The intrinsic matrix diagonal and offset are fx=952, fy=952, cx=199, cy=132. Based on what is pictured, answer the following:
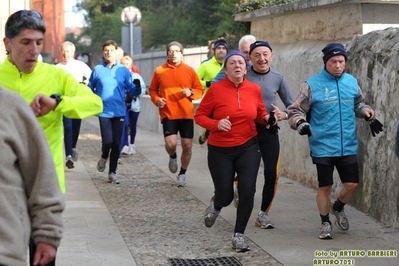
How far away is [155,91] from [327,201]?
4.29 metres

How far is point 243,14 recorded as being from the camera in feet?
50.4

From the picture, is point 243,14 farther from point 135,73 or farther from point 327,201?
point 327,201

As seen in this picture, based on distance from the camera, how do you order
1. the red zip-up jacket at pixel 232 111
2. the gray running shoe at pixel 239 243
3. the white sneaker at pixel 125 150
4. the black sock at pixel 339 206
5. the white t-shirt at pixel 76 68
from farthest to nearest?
the white sneaker at pixel 125 150 < the white t-shirt at pixel 76 68 < the black sock at pixel 339 206 < the red zip-up jacket at pixel 232 111 < the gray running shoe at pixel 239 243

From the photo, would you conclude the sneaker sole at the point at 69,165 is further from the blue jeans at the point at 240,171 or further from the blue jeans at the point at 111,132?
the blue jeans at the point at 240,171

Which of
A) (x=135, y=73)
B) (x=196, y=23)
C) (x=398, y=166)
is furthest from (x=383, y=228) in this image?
(x=196, y=23)

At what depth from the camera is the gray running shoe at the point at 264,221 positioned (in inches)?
351

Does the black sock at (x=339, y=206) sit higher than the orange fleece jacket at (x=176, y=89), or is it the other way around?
the orange fleece jacket at (x=176, y=89)

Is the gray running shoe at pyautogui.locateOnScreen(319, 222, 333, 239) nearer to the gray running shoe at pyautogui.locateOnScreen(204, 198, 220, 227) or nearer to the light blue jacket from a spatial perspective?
the light blue jacket

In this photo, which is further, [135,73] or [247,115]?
[135,73]

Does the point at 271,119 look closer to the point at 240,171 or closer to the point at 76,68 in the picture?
the point at 240,171

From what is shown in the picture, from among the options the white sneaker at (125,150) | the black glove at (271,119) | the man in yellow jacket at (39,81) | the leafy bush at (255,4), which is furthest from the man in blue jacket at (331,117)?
the white sneaker at (125,150)

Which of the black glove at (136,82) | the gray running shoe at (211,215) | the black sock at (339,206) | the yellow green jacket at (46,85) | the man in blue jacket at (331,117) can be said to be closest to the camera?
the yellow green jacket at (46,85)

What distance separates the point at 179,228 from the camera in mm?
9031

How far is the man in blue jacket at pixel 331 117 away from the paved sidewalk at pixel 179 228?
1.69ft
